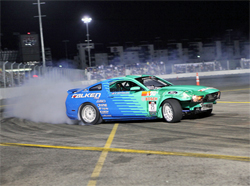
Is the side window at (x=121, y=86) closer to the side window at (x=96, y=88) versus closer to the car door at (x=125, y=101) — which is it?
the car door at (x=125, y=101)

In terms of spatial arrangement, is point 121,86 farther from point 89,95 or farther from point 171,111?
point 171,111

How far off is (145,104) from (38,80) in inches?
847

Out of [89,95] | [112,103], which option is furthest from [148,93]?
[89,95]

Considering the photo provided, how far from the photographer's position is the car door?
9555 millimetres

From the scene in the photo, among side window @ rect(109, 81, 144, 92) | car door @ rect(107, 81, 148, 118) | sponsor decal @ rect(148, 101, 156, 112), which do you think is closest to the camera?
sponsor decal @ rect(148, 101, 156, 112)

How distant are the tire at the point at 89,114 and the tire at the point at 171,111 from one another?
1.97 m

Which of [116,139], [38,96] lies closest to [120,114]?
[116,139]

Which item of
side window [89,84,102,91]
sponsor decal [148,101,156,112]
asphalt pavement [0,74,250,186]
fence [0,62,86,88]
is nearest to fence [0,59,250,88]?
fence [0,62,86,88]

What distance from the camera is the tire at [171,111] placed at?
9.12 m

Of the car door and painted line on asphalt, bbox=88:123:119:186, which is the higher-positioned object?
the car door

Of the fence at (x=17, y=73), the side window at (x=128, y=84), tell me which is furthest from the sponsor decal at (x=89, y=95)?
the fence at (x=17, y=73)

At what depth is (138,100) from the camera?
9.56 metres

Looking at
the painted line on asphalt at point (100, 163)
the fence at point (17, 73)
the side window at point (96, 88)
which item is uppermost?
the fence at point (17, 73)

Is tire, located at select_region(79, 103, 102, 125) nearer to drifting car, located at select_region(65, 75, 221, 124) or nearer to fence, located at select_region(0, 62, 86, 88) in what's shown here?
drifting car, located at select_region(65, 75, 221, 124)
